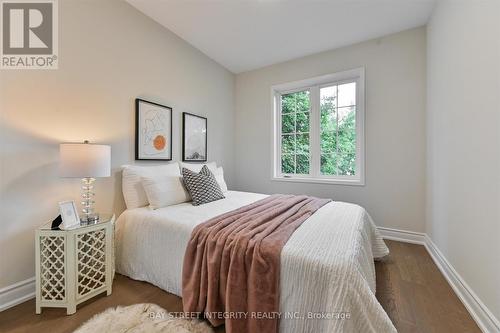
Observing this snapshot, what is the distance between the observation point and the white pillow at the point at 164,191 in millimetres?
1971

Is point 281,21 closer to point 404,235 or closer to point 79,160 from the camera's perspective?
point 79,160

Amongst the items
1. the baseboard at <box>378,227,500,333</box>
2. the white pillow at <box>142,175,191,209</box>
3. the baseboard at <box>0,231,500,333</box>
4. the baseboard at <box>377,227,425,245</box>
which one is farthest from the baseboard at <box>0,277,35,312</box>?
the baseboard at <box>377,227,425,245</box>

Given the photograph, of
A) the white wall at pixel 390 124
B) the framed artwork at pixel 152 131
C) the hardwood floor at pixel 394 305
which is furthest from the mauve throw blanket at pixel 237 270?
the white wall at pixel 390 124

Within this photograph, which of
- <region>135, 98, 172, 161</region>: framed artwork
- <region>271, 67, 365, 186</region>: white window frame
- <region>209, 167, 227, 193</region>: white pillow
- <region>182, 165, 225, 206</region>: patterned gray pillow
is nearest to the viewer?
<region>182, 165, 225, 206</region>: patterned gray pillow

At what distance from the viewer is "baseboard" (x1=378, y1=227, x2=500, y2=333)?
1.24 m

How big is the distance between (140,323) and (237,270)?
0.73 m

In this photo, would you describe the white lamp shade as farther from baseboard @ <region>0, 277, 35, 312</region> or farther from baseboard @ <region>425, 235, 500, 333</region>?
baseboard @ <region>425, 235, 500, 333</region>

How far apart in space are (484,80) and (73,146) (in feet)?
9.05

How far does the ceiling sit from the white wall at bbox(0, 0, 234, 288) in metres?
0.34

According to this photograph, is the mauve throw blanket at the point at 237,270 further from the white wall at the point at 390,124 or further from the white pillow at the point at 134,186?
the white wall at the point at 390,124

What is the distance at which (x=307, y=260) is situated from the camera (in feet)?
3.45

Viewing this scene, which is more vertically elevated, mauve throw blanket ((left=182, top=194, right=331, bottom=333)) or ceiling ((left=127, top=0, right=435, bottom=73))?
ceiling ((left=127, top=0, right=435, bottom=73))

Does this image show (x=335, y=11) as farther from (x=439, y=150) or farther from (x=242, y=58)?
(x=439, y=150)

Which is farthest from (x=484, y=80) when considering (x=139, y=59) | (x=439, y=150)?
(x=139, y=59)
